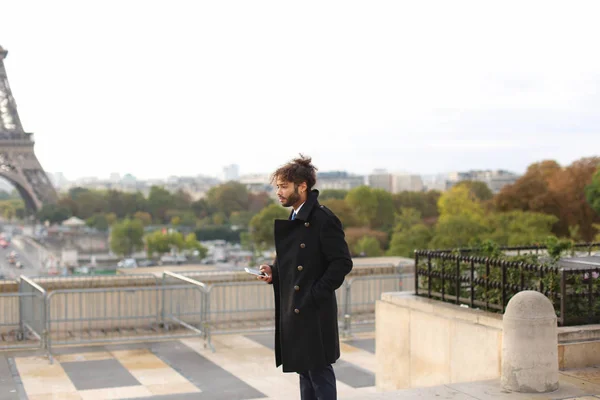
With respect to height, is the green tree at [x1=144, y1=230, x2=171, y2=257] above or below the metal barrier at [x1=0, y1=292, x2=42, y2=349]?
below

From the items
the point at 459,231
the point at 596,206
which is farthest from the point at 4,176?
the point at 596,206

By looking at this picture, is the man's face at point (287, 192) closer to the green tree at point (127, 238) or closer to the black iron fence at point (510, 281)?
the black iron fence at point (510, 281)

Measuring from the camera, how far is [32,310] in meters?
12.8

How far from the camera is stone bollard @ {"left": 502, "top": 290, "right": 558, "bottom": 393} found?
22.1ft

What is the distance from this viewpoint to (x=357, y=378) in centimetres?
1077

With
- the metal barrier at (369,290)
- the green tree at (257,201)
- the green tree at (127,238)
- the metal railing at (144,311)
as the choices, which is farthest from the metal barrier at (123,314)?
the green tree at (257,201)

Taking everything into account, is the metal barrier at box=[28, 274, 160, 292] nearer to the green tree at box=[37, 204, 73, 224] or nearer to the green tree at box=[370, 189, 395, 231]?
the green tree at box=[37, 204, 73, 224]

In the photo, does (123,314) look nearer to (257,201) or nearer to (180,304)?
(180,304)

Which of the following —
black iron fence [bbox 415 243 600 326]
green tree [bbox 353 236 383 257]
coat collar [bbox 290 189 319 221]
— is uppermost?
coat collar [bbox 290 189 319 221]

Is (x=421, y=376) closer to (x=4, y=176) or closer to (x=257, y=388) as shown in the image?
(x=257, y=388)

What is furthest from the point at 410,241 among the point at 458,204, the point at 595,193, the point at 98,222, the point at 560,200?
the point at 98,222

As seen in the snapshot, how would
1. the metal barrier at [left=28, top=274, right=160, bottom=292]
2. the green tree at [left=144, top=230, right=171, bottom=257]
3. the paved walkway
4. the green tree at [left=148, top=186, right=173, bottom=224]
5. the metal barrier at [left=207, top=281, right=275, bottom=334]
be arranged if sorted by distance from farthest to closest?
the green tree at [left=148, top=186, right=173, bottom=224]
the green tree at [left=144, top=230, right=171, bottom=257]
the metal barrier at [left=207, top=281, right=275, bottom=334]
the metal barrier at [left=28, top=274, right=160, bottom=292]
the paved walkway

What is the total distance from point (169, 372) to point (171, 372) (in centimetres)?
3

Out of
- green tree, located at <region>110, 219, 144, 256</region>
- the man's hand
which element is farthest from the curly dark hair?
green tree, located at <region>110, 219, 144, 256</region>
